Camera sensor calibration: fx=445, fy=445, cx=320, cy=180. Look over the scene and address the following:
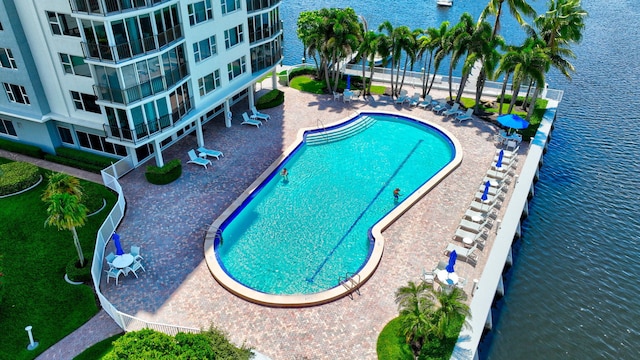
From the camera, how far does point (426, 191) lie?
28672 millimetres

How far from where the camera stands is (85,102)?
29.1 metres

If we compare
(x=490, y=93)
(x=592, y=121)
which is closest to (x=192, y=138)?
(x=490, y=93)

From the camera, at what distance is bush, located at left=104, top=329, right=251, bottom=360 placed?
16.0 m

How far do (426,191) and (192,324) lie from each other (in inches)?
644

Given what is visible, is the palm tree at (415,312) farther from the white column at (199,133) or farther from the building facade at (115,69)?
the white column at (199,133)

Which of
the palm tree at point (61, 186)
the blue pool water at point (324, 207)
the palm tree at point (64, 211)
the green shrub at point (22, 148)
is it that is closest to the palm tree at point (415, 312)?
the blue pool water at point (324, 207)

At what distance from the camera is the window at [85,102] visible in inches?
1132

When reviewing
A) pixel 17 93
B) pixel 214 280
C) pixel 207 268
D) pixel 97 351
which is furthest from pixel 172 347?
pixel 17 93

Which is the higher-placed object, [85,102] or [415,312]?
[85,102]

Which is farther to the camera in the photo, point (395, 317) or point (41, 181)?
point (41, 181)

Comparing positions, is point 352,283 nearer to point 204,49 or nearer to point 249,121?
point 249,121

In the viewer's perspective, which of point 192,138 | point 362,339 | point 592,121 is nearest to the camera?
point 362,339

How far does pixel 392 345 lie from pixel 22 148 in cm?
2904

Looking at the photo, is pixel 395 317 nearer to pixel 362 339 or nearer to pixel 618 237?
pixel 362 339
